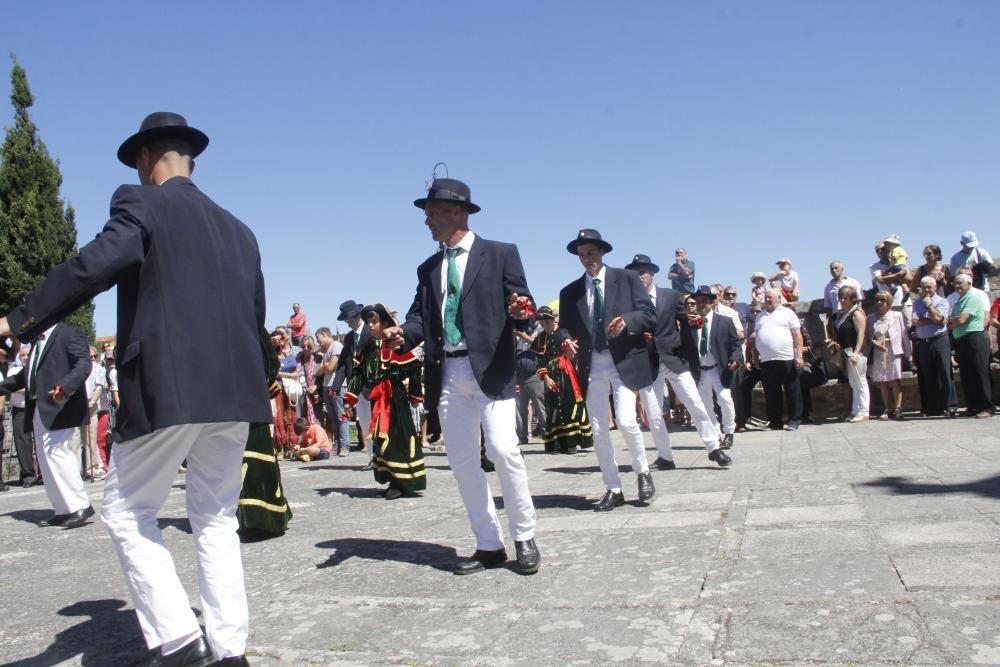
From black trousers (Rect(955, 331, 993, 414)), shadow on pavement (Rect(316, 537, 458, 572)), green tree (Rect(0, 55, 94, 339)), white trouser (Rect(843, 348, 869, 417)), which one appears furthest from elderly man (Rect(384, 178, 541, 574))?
green tree (Rect(0, 55, 94, 339))

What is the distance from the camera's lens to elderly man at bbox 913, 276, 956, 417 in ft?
40.7

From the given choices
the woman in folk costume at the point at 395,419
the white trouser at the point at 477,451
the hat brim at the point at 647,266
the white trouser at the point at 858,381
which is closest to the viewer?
the white trouser at the point at 477,451

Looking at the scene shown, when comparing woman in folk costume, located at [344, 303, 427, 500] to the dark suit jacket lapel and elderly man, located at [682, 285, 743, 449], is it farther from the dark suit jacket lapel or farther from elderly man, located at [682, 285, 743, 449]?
elderly man, located at [682, 285, 743, 449]

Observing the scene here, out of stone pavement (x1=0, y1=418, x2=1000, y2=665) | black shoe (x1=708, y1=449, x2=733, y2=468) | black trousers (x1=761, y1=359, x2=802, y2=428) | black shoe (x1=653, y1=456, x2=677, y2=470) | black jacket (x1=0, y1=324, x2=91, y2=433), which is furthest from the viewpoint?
black trousers (x1=761, y1=359, x2=802, y2=428)

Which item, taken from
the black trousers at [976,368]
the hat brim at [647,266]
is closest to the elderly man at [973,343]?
the black trousers at [976,368]

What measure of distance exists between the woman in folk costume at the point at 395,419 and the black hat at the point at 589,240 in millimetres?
1990

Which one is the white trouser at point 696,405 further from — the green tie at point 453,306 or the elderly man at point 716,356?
the green tie at point 453,306

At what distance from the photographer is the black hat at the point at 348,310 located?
10.9 m

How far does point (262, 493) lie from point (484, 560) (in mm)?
2144

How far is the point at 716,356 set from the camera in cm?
1082

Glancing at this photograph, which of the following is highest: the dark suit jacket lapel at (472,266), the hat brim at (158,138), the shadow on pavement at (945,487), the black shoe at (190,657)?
the hat brim at (158,138)

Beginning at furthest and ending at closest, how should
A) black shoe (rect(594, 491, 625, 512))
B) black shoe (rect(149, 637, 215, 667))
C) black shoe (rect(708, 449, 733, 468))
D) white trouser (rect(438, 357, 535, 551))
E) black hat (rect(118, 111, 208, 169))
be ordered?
1. black shoe (rect(708, 449, 733, 468))
2. black shoe (rect(594, 491, 625, 512))
3. white trouser (rect(438, 357, 535, 551))
4. black hat (rect(118, 111, 208, 169))
5. black shoe (rect(149, 637, 215, 667))

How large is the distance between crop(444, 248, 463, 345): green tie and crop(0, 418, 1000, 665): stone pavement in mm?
1269

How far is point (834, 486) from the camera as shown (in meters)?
6.67
